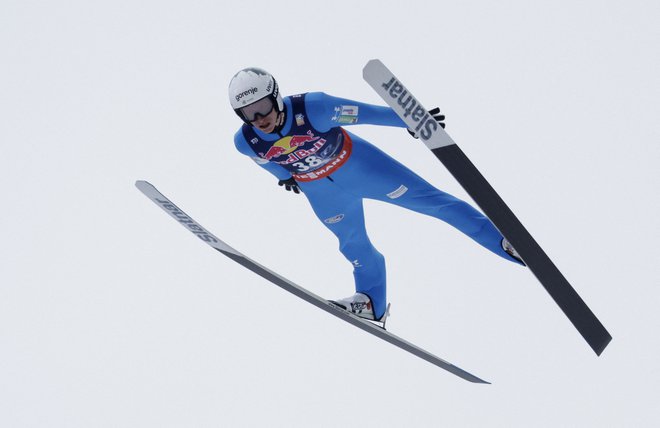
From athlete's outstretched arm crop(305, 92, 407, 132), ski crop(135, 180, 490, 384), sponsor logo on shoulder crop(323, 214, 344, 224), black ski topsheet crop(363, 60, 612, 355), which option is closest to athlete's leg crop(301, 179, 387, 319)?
sponsor logo on shoulder crop(323, 214, 344, 224)

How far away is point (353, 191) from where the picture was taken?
3.40 meters

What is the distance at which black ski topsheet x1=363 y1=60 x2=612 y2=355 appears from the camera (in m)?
2.45

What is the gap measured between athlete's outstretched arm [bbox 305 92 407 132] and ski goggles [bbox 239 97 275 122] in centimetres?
18

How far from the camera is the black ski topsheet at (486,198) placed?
2453mm

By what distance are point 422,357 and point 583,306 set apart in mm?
920

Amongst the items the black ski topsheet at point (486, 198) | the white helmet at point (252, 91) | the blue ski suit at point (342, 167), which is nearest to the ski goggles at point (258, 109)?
the white helmet at point (252, 91)

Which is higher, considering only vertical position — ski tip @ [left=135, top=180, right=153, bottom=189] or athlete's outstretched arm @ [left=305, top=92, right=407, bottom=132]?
athlete's outstretched arm @ [left=305, top=92, right=407, bottom=132]

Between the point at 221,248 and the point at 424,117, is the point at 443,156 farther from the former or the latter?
the point at 221,248

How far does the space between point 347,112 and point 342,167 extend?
1.09 ft

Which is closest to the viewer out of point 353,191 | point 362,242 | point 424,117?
point 424,117

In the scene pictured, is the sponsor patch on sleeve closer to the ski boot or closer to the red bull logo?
the red bull logo

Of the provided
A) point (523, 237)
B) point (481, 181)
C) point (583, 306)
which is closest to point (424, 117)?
point (481, 181)

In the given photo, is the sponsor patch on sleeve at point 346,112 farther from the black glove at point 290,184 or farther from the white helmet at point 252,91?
the black glove at point 290,184

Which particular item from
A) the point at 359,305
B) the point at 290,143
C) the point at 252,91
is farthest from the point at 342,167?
the point at 359,305
